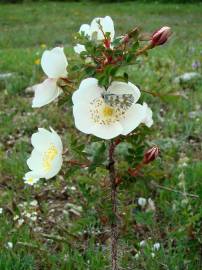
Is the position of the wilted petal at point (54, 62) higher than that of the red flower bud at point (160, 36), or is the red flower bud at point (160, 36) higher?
the red flower bud at point (160, 36)

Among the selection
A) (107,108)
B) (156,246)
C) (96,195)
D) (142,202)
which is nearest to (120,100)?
(107,108)

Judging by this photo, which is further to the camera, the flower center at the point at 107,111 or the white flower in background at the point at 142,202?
the white flower in background at the point at 142,202

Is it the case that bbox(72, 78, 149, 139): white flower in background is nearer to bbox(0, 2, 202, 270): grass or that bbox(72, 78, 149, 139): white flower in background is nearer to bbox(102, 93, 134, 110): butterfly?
bbox(102, 93, 134, 110): butterfly

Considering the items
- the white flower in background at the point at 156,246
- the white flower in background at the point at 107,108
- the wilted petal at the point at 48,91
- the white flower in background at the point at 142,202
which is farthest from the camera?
the white flower in background at the point at 142,202

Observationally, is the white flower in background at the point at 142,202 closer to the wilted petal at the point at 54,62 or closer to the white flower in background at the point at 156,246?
the white flower in background at the point at 156,246

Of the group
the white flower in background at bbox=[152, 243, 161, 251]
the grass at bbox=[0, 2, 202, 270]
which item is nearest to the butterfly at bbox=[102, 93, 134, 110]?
the grass at bbox=[0, 2, 202, 270]

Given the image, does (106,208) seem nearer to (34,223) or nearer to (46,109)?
(34,223)

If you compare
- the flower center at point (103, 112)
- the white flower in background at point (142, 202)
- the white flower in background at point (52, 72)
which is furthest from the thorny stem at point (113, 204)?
the white flower in background at point (142, 202)
